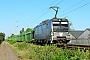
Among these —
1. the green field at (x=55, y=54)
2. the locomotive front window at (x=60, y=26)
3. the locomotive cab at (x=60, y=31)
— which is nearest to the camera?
the green field at (x=55, y=54)

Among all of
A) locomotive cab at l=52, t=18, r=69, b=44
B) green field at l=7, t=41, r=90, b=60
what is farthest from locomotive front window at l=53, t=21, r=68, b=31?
green field at l=7, t=41, r=90, b=60

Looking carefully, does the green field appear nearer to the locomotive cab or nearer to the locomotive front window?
the locomotive cab

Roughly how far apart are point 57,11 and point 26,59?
16.4m

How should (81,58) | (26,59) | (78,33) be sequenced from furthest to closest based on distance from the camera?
1. (78,33)
2. (26,59)
3. (81,58)

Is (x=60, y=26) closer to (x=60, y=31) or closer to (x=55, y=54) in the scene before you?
(x=60, y=31)

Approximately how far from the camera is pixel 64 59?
11680 millimetres

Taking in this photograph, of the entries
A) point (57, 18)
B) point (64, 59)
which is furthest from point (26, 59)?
point (57, 18)

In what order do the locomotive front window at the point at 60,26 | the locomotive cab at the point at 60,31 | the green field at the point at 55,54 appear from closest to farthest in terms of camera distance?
the green field at the point at 55,54 → the locomotive cab at the point at 60,31 → the locomotive front window at the point at 60,26

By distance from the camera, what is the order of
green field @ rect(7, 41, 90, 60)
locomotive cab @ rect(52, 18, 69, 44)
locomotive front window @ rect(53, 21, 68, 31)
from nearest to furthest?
green field @ rect(7, 41, 90, 60) < locomotive cab @ rect(52, 18, 69, 44) < locomotive front window @ rect(53, 21, 68, 31)

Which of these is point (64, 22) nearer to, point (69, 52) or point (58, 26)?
point (58, 26)

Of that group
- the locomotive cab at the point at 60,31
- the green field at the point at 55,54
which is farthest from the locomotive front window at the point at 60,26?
the green field at the point at 55,54

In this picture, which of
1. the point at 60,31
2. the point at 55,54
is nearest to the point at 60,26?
the point at 60,31

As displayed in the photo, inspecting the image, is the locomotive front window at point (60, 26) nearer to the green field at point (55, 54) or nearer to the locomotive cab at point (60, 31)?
the locomotive cab at point (60, 31)

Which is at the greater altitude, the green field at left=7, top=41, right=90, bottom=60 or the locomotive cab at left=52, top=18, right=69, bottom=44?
the locomotive cab at left=52, top=18, right=69, bottom=44
